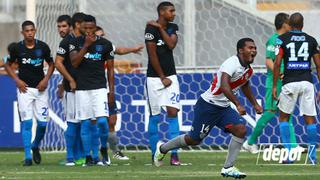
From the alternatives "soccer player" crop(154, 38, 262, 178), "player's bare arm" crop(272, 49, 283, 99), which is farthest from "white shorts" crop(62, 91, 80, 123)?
"player's bare arm" crop(272, 49, 283, 99)

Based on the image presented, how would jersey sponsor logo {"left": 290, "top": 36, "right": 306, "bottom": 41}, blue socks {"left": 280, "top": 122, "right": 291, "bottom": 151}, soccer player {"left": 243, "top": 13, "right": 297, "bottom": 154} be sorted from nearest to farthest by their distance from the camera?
jersey sponsor logo {"left": 290, "top": 36, "right": 306, "bottom": 41} → blue socks {"left": 280, "top": 122, "right": 291, "bottom": 151} → soccer player {"left": 243, "top": 13, "right": 297, "bottom": 154}

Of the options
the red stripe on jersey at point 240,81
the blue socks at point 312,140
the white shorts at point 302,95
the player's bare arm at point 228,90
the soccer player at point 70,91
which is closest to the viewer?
the player's bare arm at point 228,90

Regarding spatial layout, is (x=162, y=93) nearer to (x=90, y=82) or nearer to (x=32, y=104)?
(x=90, y=82)

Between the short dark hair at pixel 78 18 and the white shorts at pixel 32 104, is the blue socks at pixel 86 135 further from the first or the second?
→ the short dark hair at pixel 78 18

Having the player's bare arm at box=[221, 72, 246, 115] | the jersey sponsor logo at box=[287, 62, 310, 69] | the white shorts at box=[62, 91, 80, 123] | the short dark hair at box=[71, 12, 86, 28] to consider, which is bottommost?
the white shorts at box=[62, 91, 80, 123]

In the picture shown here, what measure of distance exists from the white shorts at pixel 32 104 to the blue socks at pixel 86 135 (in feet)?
3.20

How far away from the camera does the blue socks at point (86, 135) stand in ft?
48.1

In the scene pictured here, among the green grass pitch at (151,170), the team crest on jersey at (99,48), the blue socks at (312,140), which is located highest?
the team crest on jersey at (99,48)

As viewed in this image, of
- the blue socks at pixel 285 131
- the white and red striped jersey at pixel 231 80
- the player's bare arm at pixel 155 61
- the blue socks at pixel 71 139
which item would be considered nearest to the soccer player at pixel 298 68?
the blue socks at pixel 285 131

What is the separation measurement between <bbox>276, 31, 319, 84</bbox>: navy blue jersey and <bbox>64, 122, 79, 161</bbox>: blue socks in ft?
9.74

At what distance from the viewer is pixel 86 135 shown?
14656 millimetres

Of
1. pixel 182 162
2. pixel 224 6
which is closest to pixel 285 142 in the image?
pixel 182 162

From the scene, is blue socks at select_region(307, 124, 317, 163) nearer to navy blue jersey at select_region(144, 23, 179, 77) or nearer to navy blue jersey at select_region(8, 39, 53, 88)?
navy blue jersey at select_region(144, 23, 179, 77)

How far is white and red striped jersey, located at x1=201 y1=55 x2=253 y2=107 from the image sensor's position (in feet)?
40.7
